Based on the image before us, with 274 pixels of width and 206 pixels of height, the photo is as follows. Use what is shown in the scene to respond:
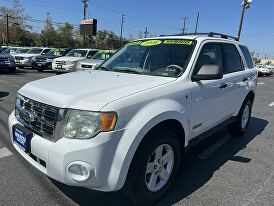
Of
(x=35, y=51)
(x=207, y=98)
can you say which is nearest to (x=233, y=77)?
(x=207, y=98)

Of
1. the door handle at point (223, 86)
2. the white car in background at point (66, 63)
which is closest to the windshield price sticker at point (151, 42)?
the door handle at point (223, 86)

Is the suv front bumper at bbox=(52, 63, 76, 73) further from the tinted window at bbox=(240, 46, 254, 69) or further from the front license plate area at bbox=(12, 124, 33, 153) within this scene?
the front license plate area at bbox=(12, 124, 33, 153)

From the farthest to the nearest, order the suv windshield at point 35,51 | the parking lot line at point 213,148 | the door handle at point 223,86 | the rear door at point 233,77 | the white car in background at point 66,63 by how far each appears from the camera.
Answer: the suv windshield at point 35,51, the white car in background at point 66,63, the parking lot line at point 213,148, the rear door at point 233,77, the door handle at point 223,86

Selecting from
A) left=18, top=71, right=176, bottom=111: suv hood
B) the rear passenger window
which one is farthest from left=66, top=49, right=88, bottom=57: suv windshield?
left=18, top=71, right=176, bottom=111: suv hood

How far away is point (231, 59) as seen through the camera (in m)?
5.18

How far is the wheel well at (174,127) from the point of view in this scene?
10.6 feet

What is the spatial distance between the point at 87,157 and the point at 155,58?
6.55 feet

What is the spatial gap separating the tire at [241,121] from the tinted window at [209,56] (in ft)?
5.17

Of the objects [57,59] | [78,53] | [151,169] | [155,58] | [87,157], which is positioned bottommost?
[57,59]

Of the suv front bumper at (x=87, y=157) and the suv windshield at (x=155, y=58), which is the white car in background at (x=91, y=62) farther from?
the suv front bumper at (x=87, y=157)

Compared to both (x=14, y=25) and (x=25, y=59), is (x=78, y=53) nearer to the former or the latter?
(x=25, y=59)

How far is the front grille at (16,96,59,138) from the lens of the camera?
113 inches

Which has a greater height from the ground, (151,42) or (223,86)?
(151,42)

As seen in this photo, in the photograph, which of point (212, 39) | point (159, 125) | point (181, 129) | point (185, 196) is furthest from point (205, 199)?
point (212, 39)
